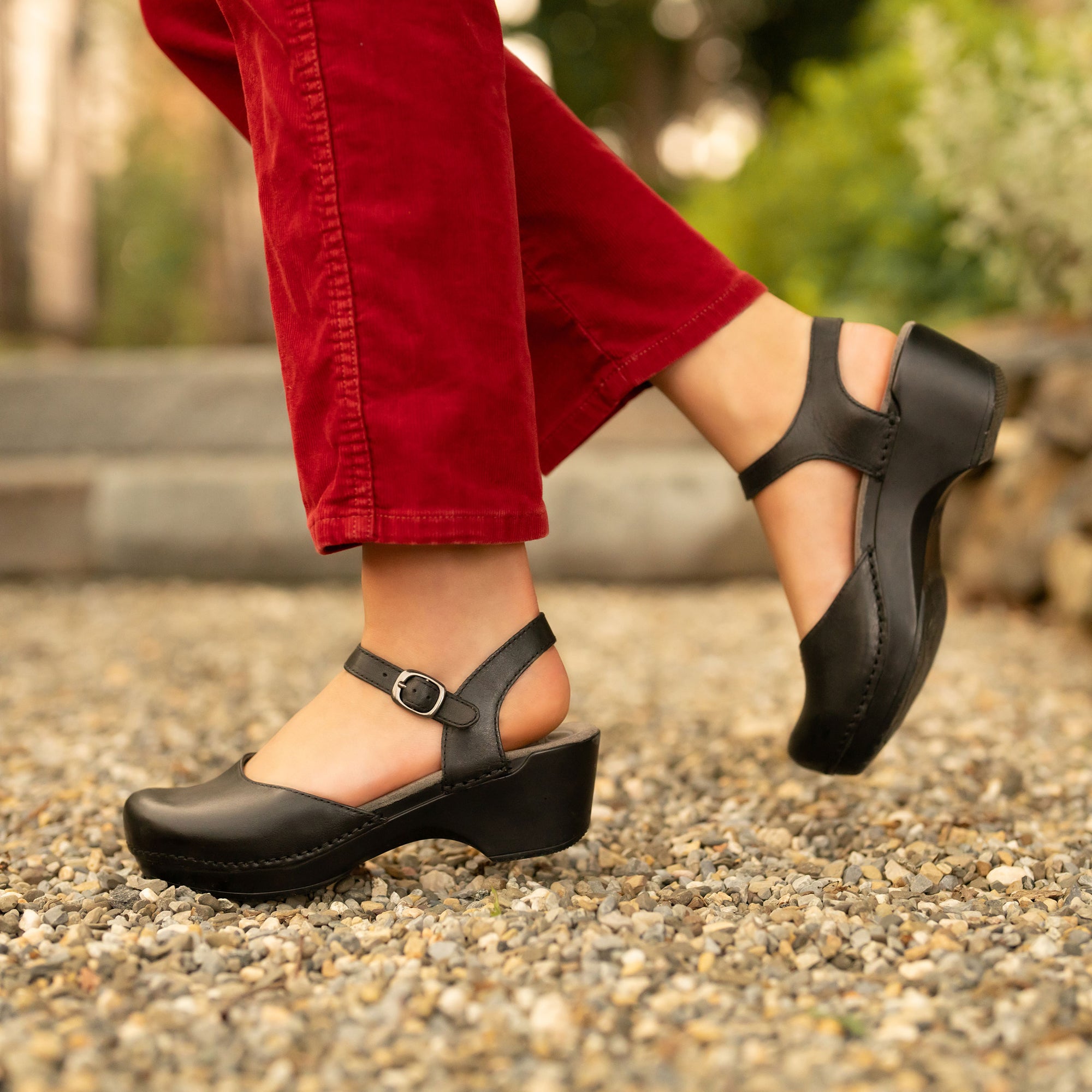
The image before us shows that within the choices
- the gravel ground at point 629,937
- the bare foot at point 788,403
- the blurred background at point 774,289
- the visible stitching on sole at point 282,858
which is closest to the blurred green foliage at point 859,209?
the blurred background at point 774,289

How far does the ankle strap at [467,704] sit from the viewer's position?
83cm

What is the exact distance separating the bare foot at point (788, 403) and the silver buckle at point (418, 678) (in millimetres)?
335

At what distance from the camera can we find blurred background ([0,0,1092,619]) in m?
2.33

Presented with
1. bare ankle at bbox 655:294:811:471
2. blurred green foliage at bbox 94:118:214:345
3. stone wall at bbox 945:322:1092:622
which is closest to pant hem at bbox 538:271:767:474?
bare ankle at bbox 655:294:811:471

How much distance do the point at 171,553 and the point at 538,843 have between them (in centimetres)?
220

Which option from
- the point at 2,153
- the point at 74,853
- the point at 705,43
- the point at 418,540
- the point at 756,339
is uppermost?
the point at 705,43

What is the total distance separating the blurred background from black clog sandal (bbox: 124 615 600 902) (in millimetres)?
1475

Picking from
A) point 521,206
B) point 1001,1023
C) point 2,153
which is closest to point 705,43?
point 2,153

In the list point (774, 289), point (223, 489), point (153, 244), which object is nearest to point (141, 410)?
point (223, 489)

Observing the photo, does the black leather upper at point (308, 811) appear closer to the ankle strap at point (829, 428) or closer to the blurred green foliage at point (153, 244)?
the ankle strap at point (829, 428)

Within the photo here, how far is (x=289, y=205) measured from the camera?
744 millimetres

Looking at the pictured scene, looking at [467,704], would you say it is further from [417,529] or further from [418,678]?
[417,529]

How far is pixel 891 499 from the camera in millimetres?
908

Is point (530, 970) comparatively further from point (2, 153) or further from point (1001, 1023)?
point (2, 153)
